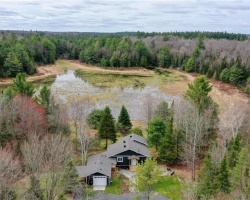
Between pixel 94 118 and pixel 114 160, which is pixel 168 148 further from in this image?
pixel 94 118

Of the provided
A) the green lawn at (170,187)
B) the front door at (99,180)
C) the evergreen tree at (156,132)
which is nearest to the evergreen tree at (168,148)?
the evergreen tree at (156,132)

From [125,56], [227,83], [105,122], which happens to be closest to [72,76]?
[125,56]

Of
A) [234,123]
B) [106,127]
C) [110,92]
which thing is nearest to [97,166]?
[106,127]

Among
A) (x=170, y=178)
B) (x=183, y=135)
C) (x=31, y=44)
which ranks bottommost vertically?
(x=170, y=178)

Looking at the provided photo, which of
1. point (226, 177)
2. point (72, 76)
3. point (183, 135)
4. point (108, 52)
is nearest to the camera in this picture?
point (226, 177)

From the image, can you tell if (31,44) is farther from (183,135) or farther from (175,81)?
(183,135)

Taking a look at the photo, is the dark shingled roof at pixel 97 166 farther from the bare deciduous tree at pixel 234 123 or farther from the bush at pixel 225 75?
the bush at pixel 225 75

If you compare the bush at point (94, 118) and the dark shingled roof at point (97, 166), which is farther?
the bush at point (94, 118)
